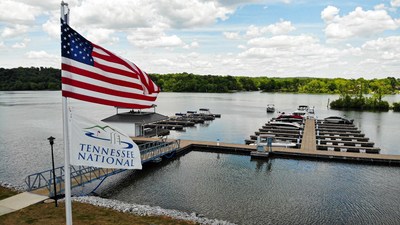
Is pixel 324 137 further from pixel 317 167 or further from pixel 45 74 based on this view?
pixel 45 74

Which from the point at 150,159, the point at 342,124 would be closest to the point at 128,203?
the point at 150,159

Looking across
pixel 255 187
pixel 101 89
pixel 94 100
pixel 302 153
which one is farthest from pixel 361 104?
pixel 94 100

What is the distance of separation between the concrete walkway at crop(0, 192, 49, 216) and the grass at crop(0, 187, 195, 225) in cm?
A: 40

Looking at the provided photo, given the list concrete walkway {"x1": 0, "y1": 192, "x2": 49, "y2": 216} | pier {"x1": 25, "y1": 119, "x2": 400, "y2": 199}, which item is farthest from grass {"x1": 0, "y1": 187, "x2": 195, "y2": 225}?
pier {"x1": 25, "y1": 119, "x2": 400, "y2": 199}

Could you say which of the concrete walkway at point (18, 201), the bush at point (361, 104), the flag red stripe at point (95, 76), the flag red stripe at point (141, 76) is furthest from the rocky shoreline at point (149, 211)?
the bush at point (361, 104)

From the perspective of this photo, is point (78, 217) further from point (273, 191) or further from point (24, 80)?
point (24, 80)

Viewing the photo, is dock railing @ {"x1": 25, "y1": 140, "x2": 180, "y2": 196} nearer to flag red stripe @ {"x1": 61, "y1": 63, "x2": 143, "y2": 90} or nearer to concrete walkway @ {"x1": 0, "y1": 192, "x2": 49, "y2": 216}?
concrete walkway @ {"x1": 0, "y1": 192, "x2": 49, "y2": 216}

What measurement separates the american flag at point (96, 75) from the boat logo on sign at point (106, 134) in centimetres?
72

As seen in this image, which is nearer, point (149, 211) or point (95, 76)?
point (95, 76)

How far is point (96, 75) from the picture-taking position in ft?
24.8

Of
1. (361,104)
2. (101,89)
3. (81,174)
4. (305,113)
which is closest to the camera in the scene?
(101,89)

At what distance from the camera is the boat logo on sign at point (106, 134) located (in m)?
7.91

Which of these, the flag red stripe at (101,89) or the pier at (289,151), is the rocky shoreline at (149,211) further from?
the flag red stripe at (101,89)

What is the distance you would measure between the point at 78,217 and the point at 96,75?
9.26 m
